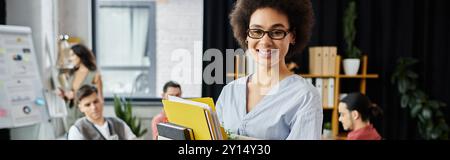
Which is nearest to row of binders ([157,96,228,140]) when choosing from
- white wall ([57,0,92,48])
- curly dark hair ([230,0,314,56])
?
curly dark hair ([230,0,314,56])

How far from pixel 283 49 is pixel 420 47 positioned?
168cm

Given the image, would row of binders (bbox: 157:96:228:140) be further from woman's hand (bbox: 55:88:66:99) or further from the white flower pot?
woman's hand (bbox: 55:88:66:99)

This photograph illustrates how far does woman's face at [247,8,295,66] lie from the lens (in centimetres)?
90

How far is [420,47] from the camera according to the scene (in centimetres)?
229

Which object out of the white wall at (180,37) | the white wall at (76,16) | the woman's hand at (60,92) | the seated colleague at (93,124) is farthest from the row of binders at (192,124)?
the woman's hand at (60,92)

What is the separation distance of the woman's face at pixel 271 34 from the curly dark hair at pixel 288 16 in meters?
0.01

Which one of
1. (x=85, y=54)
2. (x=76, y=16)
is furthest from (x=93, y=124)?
(x=76, y=16)

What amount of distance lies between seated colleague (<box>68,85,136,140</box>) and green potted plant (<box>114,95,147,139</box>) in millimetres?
40

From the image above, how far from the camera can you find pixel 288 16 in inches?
35.8

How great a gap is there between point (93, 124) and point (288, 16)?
3.95ft

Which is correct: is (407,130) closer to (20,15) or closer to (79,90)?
(79,90)

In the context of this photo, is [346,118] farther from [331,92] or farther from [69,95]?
[69,95]

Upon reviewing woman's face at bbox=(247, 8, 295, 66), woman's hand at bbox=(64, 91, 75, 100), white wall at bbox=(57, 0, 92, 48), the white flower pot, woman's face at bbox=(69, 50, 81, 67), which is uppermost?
white wall at bbox=(57, 0, 92, 48)
